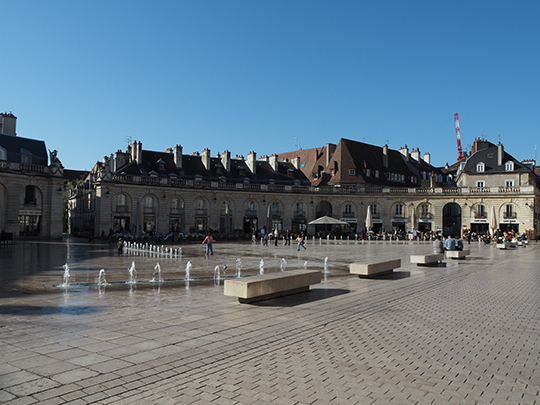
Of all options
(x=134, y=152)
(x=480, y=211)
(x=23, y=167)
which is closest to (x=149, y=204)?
(x=134, y=152)

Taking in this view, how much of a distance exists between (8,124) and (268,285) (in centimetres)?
4599

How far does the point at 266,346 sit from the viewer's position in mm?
7457

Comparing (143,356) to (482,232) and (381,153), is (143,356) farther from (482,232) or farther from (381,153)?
(381,153)

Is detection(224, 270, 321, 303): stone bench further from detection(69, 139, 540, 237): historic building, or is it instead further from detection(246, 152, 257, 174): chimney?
detection(246, 152, 257, 174): chimney

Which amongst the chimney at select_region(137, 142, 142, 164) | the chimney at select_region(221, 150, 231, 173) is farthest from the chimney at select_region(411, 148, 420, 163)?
the chimney at select_region(137, 142, 142, 164)

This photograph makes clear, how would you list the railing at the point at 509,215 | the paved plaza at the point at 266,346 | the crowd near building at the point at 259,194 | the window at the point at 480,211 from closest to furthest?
the paved plaza at the point at 266,346 < the crowd near building at the point at 259,194 < the railing at the point at 509,215 < the window at the point at 480,211

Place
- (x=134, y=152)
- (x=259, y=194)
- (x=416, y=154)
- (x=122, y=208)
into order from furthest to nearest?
(x=416, y=154), (x=259, y=194), (x=134, y=152), (x=122, y=208)

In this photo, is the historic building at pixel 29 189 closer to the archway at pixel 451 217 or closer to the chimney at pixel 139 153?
the chimney at pixel 139 153

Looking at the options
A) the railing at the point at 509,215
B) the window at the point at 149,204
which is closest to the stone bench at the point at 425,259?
the window at the point at 149,204

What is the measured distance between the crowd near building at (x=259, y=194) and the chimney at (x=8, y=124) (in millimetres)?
106

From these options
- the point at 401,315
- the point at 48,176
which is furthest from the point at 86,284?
the point at 48,176

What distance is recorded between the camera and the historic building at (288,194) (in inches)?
2028

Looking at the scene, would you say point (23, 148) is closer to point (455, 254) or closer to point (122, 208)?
point (122, 208)

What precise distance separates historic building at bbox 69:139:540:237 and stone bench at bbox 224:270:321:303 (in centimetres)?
3980
